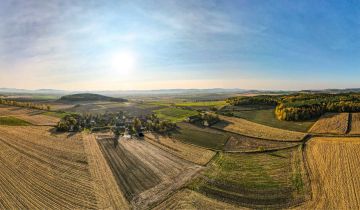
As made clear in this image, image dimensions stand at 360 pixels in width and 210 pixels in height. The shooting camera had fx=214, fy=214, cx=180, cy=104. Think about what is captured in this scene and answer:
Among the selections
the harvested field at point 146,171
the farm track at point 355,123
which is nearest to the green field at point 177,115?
the harvested field at point 146,171

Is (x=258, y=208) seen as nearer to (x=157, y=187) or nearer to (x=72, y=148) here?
(x=157, y=187)

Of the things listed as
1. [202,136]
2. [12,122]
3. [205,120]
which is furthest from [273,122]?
[12,122]

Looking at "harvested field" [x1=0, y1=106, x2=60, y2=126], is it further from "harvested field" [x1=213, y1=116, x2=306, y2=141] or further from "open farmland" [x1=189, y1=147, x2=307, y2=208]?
"open farmland" [x1=189, y1=147, x2=307, y2=208]

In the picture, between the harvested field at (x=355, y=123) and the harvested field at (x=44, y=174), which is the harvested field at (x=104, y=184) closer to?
the harvested field at (x=44, y=174)

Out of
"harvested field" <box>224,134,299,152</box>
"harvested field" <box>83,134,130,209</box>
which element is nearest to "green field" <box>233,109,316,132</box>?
"harvested field" <box>224,134,299,152</box>

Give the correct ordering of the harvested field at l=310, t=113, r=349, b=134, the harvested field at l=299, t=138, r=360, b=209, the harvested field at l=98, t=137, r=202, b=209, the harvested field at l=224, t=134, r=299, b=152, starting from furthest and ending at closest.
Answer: the harvested field at l=310, t=113, r=349, b=134 < the harvested field at l=224, t=134, r=299, b=152 < the harvested field at l=98, t=137, r=202, b=209 < the harvested field at l=299, t=138, r=360, b=209

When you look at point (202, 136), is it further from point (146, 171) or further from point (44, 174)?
point (44, 174)
